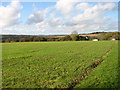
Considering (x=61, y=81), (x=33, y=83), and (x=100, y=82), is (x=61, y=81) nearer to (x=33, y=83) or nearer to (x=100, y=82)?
(x=33, y=83)

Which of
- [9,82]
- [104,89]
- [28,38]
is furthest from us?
[28,38]

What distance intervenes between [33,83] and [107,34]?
378 ft

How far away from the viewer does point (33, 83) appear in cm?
706

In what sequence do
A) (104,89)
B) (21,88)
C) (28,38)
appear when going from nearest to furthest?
(104,89), (21,88), (28,38)

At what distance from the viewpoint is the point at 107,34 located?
11325 cm

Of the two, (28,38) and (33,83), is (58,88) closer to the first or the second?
(33,83)

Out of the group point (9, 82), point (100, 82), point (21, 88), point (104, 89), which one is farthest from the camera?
point (9, 82)

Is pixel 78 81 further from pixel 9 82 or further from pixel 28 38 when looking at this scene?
pixel 28 38

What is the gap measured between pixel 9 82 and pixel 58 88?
3041 millimetres

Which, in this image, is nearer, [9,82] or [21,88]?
[21,88]

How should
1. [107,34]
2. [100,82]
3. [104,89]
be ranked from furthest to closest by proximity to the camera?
1. [107,34]
2. [100,82]
3. [104,89]

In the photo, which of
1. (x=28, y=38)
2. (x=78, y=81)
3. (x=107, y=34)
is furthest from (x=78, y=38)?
(x=78, y=81)

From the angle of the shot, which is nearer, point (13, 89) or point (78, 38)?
point (13, 89)

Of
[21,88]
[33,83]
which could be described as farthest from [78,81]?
[21,88]
